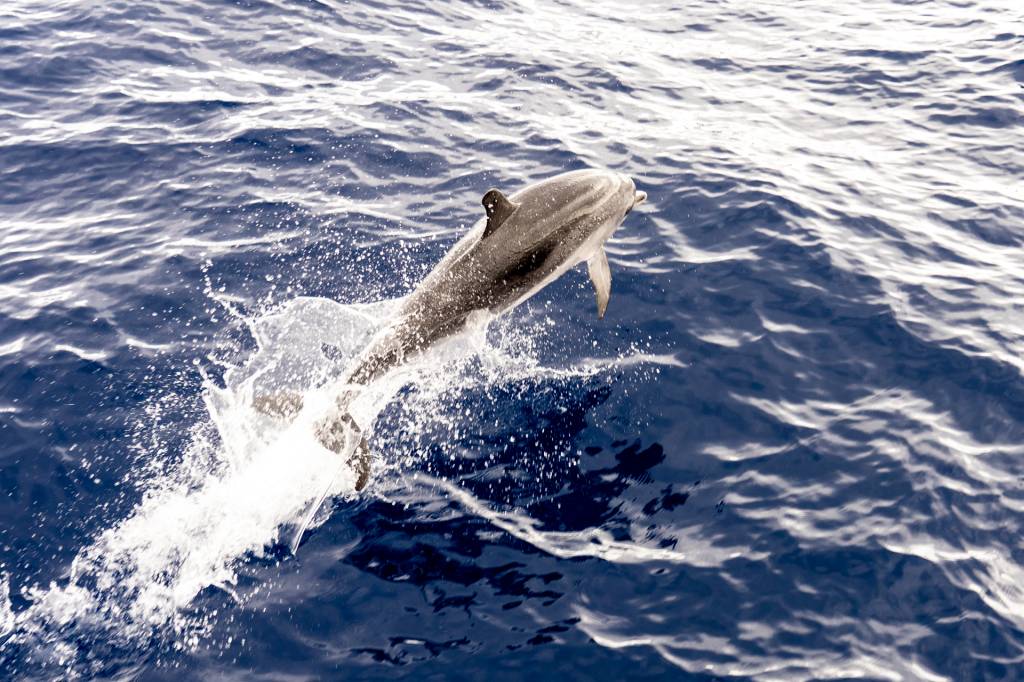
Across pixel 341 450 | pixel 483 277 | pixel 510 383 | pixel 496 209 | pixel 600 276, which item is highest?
pixel 496 209

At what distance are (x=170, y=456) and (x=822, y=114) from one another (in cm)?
1561

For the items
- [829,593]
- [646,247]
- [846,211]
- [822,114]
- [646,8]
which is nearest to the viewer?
[829,593]

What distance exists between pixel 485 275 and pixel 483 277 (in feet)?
0.11

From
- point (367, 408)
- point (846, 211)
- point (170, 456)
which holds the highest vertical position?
point (846, 211)

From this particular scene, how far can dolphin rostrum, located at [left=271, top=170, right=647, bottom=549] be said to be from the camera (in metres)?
9.84

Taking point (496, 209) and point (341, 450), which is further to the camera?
point (496, 209)

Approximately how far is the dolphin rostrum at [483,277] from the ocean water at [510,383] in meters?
0.45

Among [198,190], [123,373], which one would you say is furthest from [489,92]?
[123,373]

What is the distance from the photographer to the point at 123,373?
1138 cm

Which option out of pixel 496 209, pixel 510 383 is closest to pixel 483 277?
pixel 496 209

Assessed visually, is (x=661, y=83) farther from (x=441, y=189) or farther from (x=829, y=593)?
(x=829, y=593)

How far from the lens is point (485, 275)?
10008 millimetres

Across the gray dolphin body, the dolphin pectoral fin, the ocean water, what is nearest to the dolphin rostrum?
the gray dolphin body

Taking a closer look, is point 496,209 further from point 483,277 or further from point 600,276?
point 600,276
